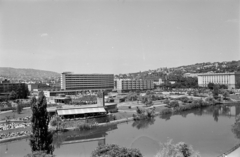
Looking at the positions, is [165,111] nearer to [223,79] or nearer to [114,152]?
[114,152]

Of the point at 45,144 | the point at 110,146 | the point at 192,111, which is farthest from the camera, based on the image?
the point at 192,111

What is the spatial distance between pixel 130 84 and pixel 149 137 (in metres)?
26.7

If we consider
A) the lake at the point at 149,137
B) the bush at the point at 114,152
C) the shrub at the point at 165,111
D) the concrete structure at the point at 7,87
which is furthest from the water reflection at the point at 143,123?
the concrete structure at the point at 7,87

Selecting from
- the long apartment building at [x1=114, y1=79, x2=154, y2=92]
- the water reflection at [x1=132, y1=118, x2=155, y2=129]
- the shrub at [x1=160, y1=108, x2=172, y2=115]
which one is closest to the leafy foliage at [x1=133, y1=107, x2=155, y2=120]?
the water reflection at [x1=132, y1=118, x2=155, y2=129]

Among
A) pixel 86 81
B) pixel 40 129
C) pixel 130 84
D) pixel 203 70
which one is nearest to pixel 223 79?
pixel 130 84

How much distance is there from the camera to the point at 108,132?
13086mm

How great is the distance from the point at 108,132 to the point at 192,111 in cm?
946

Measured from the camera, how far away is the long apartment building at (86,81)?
114 ft

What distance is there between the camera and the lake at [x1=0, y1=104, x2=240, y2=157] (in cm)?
964

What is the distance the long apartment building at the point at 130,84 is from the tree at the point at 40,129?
2998 cm

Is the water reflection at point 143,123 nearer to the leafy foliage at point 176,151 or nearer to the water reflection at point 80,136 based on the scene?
the water reflection at point 80,136

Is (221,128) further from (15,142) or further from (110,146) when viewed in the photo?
(15,142)

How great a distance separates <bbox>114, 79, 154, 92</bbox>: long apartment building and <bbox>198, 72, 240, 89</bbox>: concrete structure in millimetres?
11306

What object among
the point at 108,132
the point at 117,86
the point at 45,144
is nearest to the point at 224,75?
the point at 117,86
